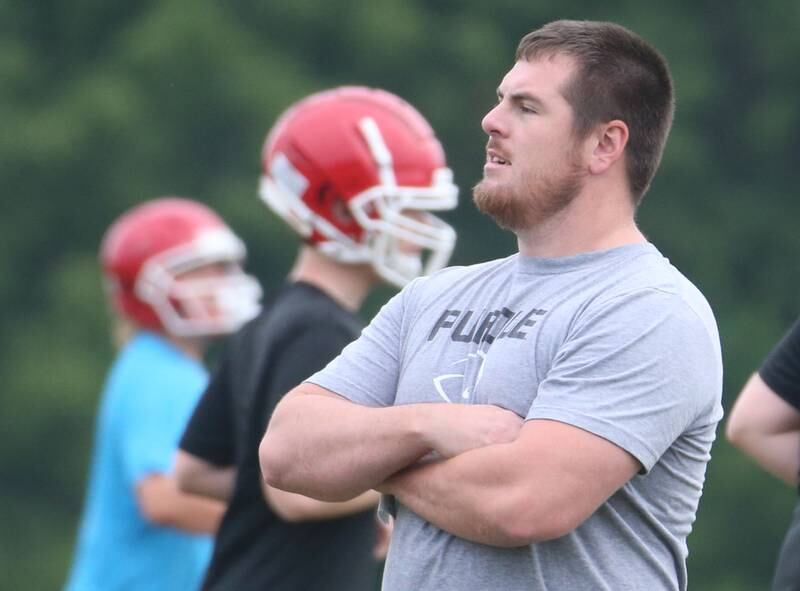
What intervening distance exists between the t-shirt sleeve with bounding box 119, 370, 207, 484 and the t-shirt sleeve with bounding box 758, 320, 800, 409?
85.4 inches

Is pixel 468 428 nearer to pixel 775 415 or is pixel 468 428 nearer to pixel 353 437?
pixel 353 437

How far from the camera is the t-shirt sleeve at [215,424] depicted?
4562 mm

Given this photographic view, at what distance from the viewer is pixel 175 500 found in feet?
18.6

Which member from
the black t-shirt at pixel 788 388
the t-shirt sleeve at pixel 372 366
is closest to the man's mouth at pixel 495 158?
the t-shirt sleeve at pixel 372 366

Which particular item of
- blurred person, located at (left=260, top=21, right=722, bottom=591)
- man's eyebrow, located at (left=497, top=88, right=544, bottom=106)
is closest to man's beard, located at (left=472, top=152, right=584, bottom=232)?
blurred person, located at (left=260, top=21, right=722, bottom=591)

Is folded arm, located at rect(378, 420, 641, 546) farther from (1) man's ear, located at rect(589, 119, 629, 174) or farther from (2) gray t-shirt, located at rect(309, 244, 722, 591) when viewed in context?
(1) man's ear, located at rect(589, 119, 629, 174)

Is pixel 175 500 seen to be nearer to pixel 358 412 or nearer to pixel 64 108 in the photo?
pixel 358 412

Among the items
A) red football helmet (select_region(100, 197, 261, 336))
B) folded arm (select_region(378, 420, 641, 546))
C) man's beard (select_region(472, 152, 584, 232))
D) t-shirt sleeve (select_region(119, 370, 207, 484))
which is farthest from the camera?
red football helmet (select_region(100, 197, 261, 336))

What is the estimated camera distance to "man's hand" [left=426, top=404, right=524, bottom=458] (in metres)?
3.16

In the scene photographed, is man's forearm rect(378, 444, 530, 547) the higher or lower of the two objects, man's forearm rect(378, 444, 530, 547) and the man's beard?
the lower

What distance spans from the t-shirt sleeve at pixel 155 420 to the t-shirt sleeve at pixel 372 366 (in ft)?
7.86

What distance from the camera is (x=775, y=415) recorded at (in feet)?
14.6

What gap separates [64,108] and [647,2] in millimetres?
6295

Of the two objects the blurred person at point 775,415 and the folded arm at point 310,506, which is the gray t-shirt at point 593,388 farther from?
the blurred person at point 775,415
